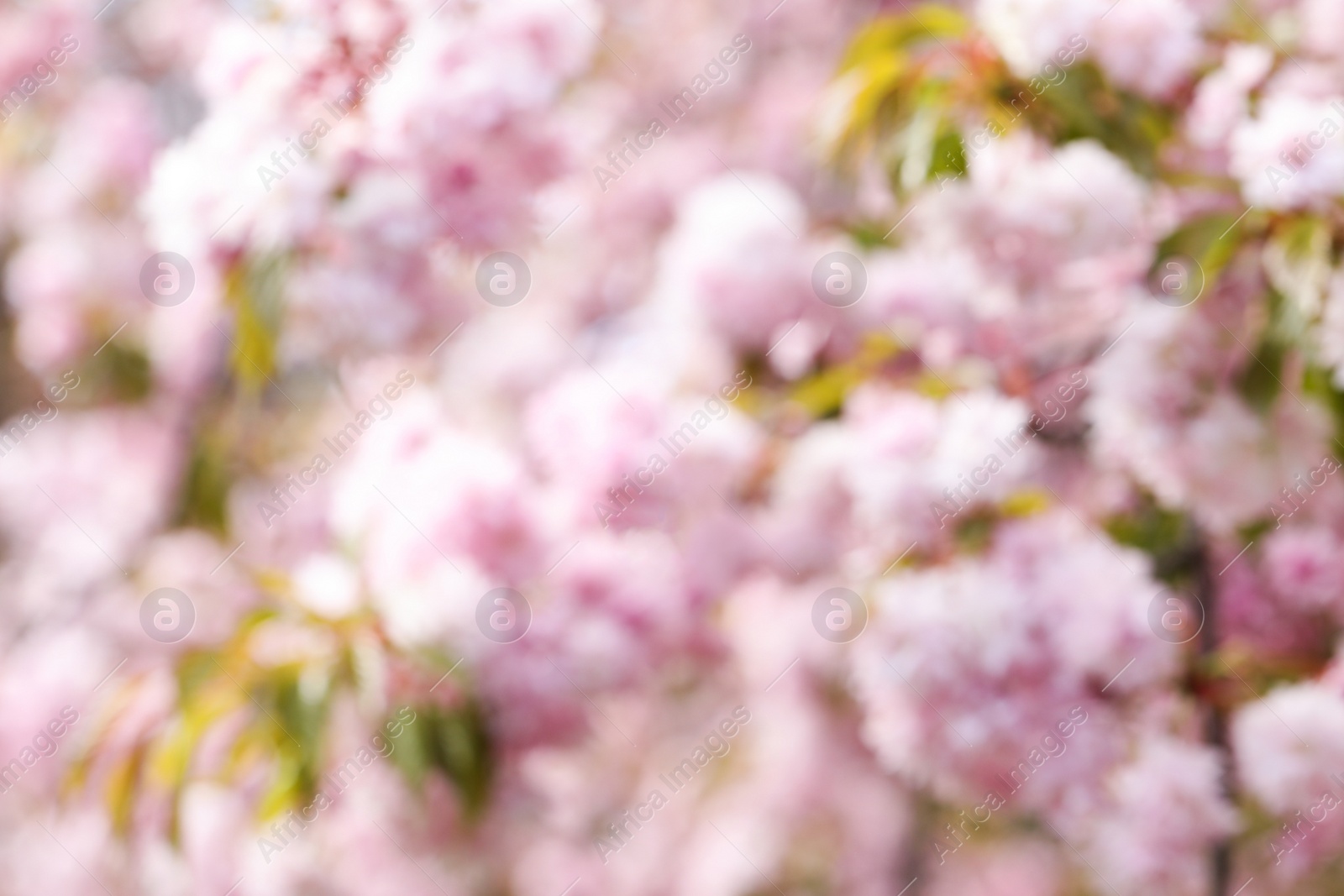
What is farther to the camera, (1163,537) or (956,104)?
(1163,537)

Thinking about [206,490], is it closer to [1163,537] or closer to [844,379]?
[844,379]

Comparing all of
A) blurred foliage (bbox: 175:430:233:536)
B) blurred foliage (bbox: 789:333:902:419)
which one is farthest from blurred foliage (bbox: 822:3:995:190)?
blurred foliage (bbox: 175:430:233:536)

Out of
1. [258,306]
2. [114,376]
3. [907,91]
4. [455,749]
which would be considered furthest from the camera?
[114,376]

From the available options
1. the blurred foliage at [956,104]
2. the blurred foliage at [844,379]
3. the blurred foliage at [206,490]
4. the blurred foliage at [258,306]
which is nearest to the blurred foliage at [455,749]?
the blurred foliage at [258,306]

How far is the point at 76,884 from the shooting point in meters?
2.99

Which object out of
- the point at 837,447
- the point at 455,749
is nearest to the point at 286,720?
the point at 455,749

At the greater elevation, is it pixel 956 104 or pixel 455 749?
pixel 956 104

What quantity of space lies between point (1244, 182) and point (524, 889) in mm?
2960

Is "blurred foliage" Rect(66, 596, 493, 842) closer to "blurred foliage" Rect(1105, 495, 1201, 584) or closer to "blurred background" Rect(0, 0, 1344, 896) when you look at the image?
"blurred background" Rect(0, 0, 1344, 896)

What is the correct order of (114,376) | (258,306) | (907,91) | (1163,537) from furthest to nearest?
(114,376) → (1163,537) → (907,91) → (258,306)

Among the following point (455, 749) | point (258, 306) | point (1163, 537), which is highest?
point (258, 306)

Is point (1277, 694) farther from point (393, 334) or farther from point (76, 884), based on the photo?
point (76, 884)

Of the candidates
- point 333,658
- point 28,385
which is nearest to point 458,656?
point 333,658

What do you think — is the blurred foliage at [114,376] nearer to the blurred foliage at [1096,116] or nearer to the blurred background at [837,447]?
the blurred background at [837,447]
